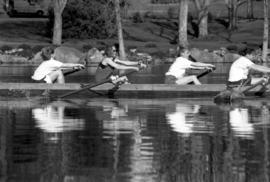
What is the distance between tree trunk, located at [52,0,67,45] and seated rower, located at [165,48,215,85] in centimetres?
3975

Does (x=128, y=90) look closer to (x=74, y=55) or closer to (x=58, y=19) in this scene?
(x=74, y=55)

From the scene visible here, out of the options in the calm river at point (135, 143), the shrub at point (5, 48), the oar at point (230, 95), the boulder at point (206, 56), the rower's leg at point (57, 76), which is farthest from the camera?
the shrub at point (5, 48)

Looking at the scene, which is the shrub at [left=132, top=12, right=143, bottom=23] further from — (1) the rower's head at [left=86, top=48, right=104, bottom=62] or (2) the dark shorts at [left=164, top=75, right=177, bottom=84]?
(2) the dark shorts at [left=164, top=75, right=177, bottom=84]

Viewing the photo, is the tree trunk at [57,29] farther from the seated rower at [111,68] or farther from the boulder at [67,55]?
the seated rower at [111,68]

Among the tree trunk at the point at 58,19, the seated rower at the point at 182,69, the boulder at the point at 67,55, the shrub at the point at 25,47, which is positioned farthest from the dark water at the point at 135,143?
the tree trunk at the point at 58,19

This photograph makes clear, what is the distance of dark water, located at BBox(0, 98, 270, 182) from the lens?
13273 mm

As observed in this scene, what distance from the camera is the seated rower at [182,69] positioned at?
91.6 feet

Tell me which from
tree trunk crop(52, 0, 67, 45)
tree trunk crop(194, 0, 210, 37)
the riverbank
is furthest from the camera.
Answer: tree trunk crop(194, 0, 210, 37)

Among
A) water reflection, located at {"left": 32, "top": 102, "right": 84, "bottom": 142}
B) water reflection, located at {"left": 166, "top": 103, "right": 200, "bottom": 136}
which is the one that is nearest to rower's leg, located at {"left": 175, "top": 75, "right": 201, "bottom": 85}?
water reflection, located at {"left": 166, "top": 103, "right": 200, "bottom": 136}

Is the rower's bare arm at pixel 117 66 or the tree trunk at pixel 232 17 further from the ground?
the tree trunk at pixel 232 17

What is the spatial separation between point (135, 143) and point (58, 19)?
52396mm

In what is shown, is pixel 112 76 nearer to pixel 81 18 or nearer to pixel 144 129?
pixel 144 129

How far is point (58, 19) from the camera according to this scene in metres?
68.2

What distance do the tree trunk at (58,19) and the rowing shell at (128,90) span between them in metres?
39.7
